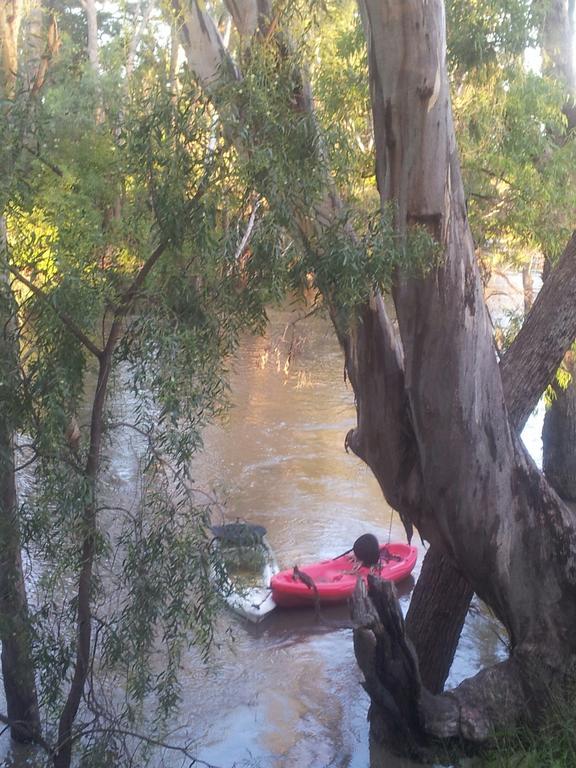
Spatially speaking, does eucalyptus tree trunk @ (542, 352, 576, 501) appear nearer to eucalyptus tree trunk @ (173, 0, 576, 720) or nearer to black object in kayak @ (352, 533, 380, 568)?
black object in kayak @ (352, 533, 380, 568)

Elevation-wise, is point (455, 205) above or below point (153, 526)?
above

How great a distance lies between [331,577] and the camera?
1030 cm

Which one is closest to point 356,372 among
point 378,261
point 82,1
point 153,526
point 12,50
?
point 378,261

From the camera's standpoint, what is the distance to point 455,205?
6070 millimetres

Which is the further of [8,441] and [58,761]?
[58,761]

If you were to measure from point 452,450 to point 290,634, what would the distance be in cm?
434

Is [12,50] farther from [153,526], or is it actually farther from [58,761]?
[58,761]

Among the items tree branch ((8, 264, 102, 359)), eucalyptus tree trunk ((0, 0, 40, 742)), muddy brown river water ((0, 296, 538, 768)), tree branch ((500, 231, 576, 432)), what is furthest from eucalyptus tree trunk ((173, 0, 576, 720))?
tree branch ((8, 264, 102, 359))

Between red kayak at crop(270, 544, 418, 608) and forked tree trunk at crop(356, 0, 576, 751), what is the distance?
334 cm

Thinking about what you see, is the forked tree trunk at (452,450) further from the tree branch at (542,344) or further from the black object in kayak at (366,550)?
the black object in kayak at (366,550)

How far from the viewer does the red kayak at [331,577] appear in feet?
32.7

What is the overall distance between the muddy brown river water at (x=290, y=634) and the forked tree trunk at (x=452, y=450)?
0.80 meters

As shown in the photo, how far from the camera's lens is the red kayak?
997cm

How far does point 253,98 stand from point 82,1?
22231mm
